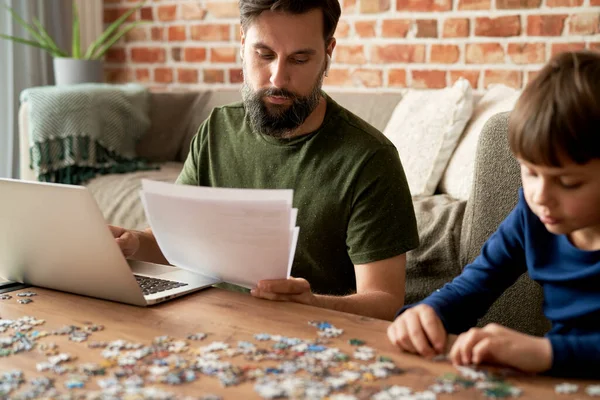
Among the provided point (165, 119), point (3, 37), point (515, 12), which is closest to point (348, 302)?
point (515, 12)

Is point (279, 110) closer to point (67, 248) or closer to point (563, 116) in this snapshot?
point (67, 248)

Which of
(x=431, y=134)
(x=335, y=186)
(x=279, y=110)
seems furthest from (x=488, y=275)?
(x=431, y=134)

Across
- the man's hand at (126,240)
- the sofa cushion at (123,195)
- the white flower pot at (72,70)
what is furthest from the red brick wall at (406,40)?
the man's hand at (126,240)

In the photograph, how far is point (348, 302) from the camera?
1.49 metres

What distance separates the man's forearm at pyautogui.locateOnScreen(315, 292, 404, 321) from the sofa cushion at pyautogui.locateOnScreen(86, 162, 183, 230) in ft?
5.42

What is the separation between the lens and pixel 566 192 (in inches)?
40.3

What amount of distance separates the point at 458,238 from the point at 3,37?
291 centimetres

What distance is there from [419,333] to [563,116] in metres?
0.36

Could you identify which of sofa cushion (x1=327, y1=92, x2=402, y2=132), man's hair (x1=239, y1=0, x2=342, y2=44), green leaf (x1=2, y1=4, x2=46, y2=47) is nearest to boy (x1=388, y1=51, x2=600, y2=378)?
man's hair (x1=239, y1=0, x2=342, y2=44)

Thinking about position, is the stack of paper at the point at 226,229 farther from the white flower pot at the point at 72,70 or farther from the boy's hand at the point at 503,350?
the white flower pot at the point at 72,70

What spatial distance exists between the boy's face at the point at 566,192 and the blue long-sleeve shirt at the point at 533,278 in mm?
111

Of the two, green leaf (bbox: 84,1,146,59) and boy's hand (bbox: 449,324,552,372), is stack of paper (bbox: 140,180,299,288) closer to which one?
boy's hand (bbox: 449,324,552,372)

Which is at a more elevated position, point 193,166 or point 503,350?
point 193,166

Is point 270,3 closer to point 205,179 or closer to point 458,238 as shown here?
point 205,179
